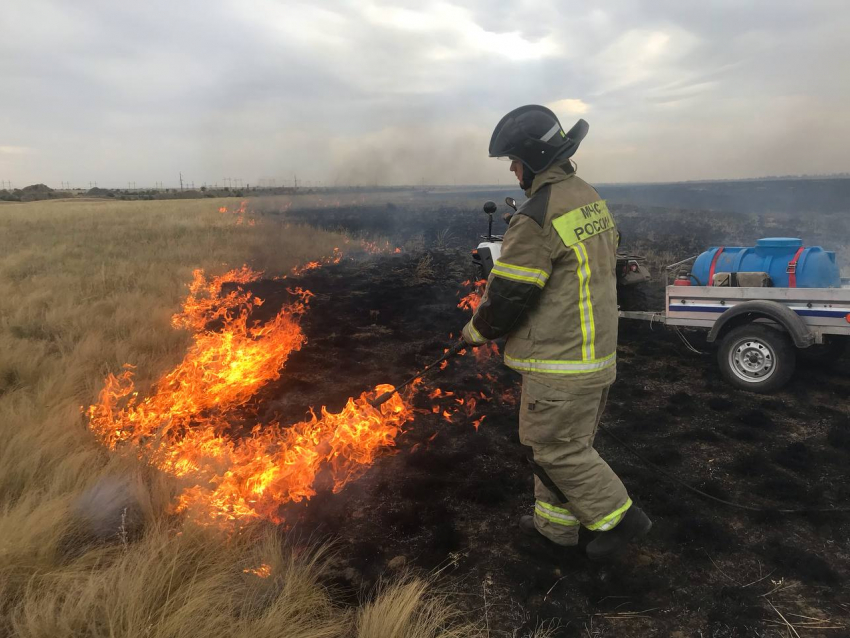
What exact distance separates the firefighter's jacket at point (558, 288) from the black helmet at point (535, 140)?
85 millimetres

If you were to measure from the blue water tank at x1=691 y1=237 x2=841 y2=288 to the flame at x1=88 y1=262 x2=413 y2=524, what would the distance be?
14.2 ft

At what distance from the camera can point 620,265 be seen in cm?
650

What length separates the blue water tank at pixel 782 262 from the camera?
5.33 m

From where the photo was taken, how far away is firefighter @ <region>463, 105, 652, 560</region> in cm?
256

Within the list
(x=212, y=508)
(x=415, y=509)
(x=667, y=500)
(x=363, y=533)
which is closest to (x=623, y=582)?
(x=667, y=500)

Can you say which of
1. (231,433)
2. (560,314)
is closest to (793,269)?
(560,314)

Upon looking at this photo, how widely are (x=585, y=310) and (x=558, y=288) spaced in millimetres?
188

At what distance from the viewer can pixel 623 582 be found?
2.71m

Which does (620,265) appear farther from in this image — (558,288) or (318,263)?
(318,263)

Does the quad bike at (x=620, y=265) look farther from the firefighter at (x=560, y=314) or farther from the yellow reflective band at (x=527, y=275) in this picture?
the yellow reflective band at (x=527, y=275)

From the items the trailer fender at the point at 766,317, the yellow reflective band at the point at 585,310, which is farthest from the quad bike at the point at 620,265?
the trailer fender at the point at 766,317

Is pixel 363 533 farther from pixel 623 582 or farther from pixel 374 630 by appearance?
pixel 623 582

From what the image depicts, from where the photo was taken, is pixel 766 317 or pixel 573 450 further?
pixel 766 317

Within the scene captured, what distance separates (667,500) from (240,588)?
9.54 feet
